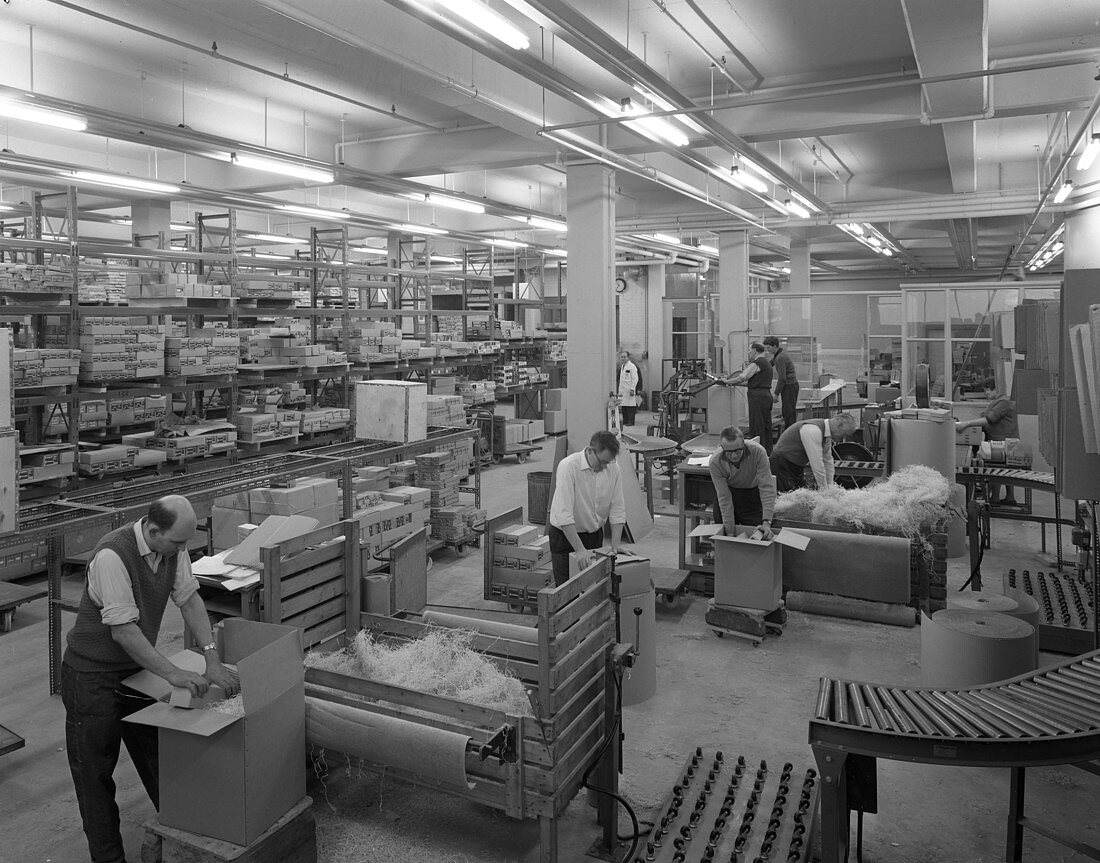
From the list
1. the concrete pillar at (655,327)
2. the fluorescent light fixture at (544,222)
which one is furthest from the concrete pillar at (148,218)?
the concrete pillar at (655,327)

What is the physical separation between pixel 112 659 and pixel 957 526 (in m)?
7.80

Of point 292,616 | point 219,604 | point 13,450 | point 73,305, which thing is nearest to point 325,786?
point 292,616

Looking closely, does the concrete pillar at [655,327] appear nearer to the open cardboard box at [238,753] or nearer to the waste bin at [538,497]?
the waste bin at [538,497]

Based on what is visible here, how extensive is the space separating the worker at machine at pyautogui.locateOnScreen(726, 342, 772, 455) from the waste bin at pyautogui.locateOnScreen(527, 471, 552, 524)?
3.96 meters

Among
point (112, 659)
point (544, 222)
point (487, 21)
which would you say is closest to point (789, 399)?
point (544, 222)

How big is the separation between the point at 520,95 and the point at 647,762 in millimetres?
6539

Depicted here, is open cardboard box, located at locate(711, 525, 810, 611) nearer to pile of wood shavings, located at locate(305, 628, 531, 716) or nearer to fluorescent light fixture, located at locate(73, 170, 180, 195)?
pile of wood shavings, located at locate(305, 628, 531, 716)

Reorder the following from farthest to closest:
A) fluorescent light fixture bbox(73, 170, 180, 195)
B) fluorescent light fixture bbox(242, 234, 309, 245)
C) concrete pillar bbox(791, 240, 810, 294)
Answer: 1. concrete pillar bbox(791, 240, 810, 294)
2. fluorescent light fixture bbox(242, 234, 309, 245)
3. fluorescent light fixture bbox(73, 170, 180, 195)

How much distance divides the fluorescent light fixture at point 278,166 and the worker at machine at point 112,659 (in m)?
6.08

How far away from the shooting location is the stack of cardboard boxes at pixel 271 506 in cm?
731

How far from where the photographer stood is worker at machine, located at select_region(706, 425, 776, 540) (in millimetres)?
7129

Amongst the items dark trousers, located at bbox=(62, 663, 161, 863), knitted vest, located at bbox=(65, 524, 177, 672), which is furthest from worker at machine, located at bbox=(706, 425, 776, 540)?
dark trousers, located at bbox=(62, 663, 161, 863)

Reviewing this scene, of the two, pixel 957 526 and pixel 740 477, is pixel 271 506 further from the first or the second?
Answer: pixel 957 526

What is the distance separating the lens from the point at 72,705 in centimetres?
388
